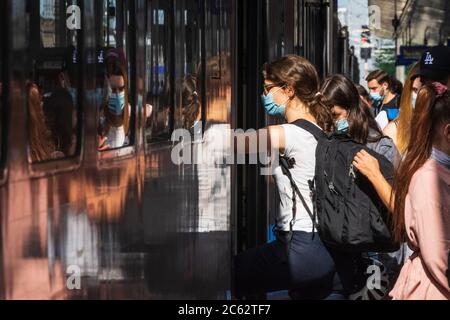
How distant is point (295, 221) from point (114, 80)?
188cm

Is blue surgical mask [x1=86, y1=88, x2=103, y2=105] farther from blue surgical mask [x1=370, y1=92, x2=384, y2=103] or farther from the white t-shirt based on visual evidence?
blue surgical mask [x1=370, y1=92, x2=384, y2=103]

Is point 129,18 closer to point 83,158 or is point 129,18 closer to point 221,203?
point 83,158

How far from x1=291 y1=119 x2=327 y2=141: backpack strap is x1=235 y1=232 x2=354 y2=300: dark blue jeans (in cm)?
42

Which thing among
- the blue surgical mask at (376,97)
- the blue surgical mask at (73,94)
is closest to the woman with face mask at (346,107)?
the blue surgical mask at (73,94)

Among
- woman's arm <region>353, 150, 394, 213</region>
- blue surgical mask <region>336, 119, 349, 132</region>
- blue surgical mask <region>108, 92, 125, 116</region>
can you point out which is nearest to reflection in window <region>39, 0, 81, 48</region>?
blue surgical mask <region>108, 92, 125, 116</region>

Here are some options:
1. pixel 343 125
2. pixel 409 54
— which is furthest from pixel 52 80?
pixel 409 54

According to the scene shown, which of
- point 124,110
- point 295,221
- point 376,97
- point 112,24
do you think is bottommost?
point 376,97

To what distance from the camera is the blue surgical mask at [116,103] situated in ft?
9.70

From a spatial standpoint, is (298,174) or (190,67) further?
(298,174)

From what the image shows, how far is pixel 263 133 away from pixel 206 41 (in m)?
0.48

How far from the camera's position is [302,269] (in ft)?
15.3

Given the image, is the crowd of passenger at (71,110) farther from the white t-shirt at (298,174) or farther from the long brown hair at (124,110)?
the white t-shirt at (298,174)

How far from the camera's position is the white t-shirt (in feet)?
15.1

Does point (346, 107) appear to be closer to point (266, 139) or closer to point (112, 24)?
point (266, 139)
